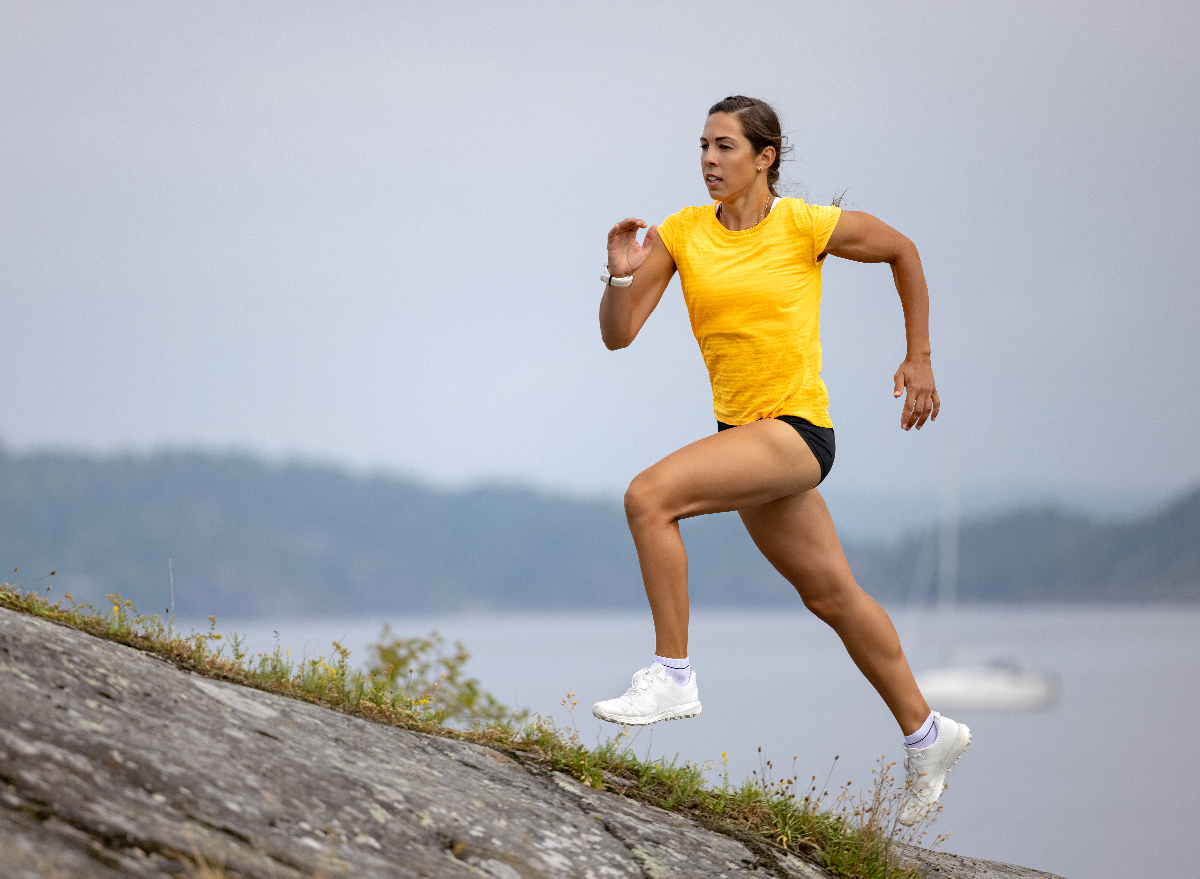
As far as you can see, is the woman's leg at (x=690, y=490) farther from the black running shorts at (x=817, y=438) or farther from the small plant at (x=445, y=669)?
the small plant at (x=445, y=669)

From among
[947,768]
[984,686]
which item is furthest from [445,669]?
[984,686]

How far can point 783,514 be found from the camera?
513 cm

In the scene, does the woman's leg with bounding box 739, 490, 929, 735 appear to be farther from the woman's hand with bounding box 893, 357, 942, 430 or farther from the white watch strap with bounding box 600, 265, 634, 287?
the white watch strap with bounding box 600, 265, 634, 287

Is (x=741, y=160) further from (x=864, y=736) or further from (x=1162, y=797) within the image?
(x=864, y=736)

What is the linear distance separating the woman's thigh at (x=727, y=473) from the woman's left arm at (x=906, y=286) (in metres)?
0.51

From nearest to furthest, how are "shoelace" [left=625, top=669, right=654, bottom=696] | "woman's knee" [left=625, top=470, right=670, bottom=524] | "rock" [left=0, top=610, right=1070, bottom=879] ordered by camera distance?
"rock" [left=0, top=610, right=1070, bottom=879], "woman's knee" [left=625, top=470, right=670, bottom=524], "shoelace" [left=625, top=669, right=654, bottom=696]

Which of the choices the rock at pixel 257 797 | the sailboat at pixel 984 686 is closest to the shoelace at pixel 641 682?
the rock at pixel 257 797

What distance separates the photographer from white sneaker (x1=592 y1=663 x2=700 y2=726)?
4719 millimetres

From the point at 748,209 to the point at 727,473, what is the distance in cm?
117

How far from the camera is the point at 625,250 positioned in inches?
200

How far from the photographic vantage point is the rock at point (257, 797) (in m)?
3.01

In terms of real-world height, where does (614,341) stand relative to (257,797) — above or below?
above

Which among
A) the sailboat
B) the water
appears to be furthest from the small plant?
the sailboat

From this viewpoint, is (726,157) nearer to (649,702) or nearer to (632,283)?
(632,283)
